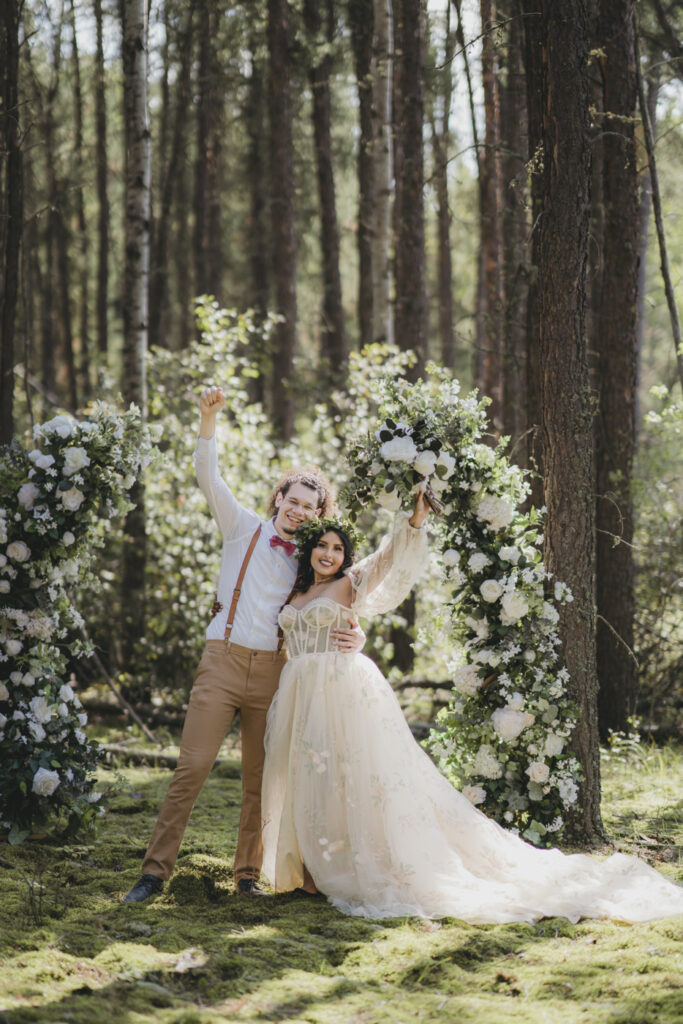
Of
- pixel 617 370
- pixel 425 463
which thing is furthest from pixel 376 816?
pixel 617 370

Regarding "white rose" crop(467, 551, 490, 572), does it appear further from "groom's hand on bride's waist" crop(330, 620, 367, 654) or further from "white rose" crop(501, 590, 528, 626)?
"groom's hand on bride's waist" crop(330, 620, 367, 654)

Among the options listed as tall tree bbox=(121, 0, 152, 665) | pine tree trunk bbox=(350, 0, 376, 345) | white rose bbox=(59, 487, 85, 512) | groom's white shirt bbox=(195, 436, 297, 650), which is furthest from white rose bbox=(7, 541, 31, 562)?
pine tree trunk bbox=(350, 0, 376, 345)

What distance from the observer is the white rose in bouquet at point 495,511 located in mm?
5371

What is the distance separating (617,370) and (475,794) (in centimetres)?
441

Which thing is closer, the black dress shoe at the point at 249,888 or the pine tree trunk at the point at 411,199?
the black dress shoe at the point at 249,888

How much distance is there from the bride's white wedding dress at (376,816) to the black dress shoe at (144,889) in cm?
57

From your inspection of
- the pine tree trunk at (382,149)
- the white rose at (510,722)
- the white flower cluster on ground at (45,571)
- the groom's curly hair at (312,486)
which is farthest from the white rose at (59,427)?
the pine tree trunk at (382,149)

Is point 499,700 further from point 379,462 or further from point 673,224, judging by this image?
point 673,224

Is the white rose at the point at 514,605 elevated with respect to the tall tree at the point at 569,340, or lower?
lower

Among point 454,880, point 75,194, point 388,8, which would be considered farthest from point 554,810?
point 75,194

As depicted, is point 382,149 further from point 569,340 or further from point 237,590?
point 237,590

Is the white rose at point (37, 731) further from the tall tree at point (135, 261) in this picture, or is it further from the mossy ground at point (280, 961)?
the tall tree at point (135, 261)

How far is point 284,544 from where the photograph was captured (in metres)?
5.07

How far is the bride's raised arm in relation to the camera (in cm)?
492
